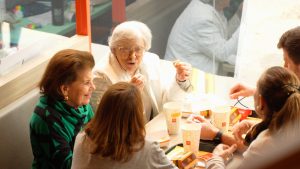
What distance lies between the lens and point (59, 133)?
188 cm

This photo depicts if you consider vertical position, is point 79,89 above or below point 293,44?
below

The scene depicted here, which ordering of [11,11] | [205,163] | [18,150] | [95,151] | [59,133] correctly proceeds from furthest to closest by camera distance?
[11,11], [18,150], [59,133], [205,163], [95,151]

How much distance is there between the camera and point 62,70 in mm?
1850

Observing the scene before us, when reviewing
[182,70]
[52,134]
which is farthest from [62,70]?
[182,70]

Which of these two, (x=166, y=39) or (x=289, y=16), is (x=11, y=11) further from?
(x=289, y=16)

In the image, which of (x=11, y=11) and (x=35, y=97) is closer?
(x=35, y=97)

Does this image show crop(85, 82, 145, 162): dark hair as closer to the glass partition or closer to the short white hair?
the short white hair

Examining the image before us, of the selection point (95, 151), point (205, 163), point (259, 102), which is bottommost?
point (205, 163)

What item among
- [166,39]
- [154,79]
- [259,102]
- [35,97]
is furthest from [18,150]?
[166,39]

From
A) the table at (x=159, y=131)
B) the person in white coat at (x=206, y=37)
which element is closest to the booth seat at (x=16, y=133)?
the table at (x=159, y=131)

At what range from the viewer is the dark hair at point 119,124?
139 cm

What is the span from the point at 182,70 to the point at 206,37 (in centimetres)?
126

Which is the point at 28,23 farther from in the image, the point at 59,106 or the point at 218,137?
the point at 218,137

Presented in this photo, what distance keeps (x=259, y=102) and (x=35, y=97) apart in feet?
3.83
